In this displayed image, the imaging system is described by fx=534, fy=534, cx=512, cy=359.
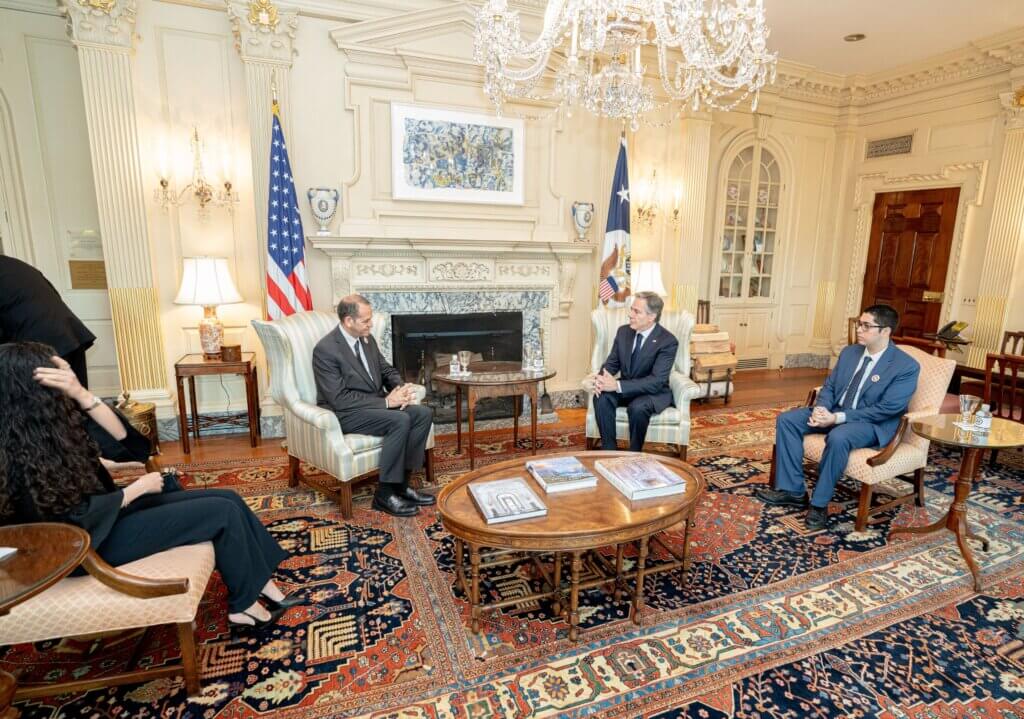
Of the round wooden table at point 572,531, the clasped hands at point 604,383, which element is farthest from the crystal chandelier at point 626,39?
the round wooden table at point 572,531

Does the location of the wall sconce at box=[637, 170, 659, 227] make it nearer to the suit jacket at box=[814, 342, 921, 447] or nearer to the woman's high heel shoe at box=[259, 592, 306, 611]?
the suit jacket at box=[814, 342, 921, 447]

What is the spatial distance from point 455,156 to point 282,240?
161 centimetres

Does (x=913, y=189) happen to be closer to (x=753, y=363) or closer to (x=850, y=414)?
(x=753, y=363)

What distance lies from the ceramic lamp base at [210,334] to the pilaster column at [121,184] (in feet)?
1.34

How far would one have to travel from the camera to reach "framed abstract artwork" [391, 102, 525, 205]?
14.6 ft

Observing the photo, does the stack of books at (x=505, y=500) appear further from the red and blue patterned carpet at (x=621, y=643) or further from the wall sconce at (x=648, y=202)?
the wall sconce at (x=648, y=202)

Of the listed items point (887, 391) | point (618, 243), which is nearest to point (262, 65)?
point (618, 243)

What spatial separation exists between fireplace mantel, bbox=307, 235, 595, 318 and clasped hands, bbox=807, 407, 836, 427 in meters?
2.55

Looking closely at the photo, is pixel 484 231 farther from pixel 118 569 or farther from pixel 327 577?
pixel 118 569

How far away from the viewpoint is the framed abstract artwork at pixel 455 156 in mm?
4445

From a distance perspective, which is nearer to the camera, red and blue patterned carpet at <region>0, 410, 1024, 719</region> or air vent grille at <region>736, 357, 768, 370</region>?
red and blue patterned carpet at <region>0, 410, 1024, 719</region>

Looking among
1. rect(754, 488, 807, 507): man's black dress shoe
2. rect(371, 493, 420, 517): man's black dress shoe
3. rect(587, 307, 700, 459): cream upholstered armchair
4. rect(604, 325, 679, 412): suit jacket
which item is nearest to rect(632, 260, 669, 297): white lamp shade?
rect(587, 307, 700, 459): cream upholstered armchair

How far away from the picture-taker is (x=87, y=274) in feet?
14.6

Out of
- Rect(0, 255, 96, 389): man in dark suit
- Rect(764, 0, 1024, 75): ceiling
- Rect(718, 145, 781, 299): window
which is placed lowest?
Rect(0, 255, 96, 389): man in dark suit
